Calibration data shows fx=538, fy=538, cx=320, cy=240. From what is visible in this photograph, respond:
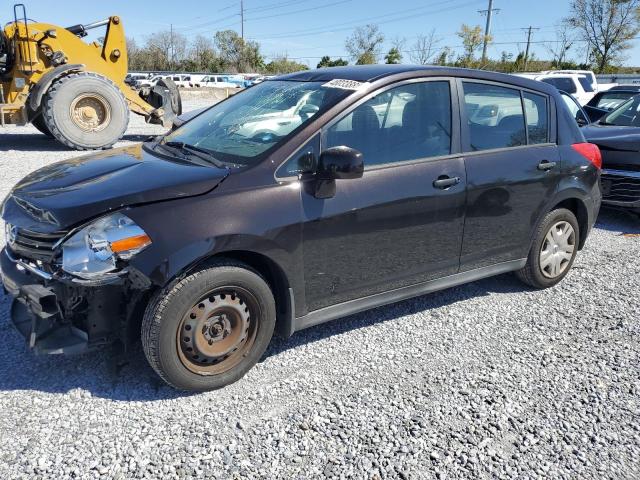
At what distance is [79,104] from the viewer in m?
10.6

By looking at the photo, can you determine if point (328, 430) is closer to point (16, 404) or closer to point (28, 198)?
point (16, 404)

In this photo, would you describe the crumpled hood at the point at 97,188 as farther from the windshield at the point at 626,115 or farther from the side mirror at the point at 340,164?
the windshield at the point at 626,115

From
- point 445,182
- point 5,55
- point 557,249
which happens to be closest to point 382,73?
point 445,182

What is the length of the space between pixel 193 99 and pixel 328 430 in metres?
30.1

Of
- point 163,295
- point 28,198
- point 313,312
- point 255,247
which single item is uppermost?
point 28,198

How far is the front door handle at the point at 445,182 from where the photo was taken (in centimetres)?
363

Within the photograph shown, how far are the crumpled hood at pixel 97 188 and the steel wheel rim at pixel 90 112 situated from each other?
311 inches

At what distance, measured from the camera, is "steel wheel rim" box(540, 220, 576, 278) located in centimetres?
456

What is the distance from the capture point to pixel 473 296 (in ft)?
14.9

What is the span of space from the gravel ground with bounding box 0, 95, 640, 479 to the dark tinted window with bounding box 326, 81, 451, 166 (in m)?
1.28

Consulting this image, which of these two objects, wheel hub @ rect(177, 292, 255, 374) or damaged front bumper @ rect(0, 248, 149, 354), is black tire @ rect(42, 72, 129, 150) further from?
wheel hub @ rect(177, 292, 255, 374)

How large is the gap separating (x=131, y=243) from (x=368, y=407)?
1.53m

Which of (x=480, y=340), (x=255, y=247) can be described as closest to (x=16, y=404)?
(x=255, y=247)

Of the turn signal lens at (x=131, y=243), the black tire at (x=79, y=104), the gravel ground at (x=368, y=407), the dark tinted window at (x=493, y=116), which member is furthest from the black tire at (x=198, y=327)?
the black tire at (x=79, y=104)
